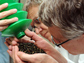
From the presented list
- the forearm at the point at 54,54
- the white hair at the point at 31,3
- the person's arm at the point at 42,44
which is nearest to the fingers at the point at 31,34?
the person's arm at the point at 42,44

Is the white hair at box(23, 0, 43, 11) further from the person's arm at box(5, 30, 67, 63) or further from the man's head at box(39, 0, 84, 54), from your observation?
the man's head at box(39, 0, 84, 54)

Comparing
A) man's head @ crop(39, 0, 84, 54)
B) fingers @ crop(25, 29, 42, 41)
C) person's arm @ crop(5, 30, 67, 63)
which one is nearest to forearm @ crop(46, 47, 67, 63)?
person's arm @ crop(5, 30, 67, 63)

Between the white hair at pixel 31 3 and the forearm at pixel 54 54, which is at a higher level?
the white hair at pixel 31 3

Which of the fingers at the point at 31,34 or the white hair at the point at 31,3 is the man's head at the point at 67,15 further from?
the white hair at the point at 31,3

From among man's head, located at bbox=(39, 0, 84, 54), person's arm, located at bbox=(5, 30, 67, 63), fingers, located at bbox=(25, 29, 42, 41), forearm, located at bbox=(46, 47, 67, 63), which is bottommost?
forearm, located at bbox=(46, 47, 67, 63)

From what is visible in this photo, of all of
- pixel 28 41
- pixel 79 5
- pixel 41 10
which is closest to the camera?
pixel 79 5

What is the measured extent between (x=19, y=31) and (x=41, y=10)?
0.59 ft

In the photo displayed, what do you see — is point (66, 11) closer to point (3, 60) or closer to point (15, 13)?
point (15, 13)

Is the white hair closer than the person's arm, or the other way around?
the person's arm

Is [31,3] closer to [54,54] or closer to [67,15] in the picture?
[54,54]

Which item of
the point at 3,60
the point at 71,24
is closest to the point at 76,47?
the point at 71,24

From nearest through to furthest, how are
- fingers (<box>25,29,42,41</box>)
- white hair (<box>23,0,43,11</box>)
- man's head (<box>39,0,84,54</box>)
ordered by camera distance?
man's head (<box>39,0,84,54</box>), fingers (<box>25,29,42,41</box>), white hair (<box>23,0,43,11</box>)

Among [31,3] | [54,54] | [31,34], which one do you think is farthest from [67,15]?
[31,3]

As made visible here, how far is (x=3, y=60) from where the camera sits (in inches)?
31.8
